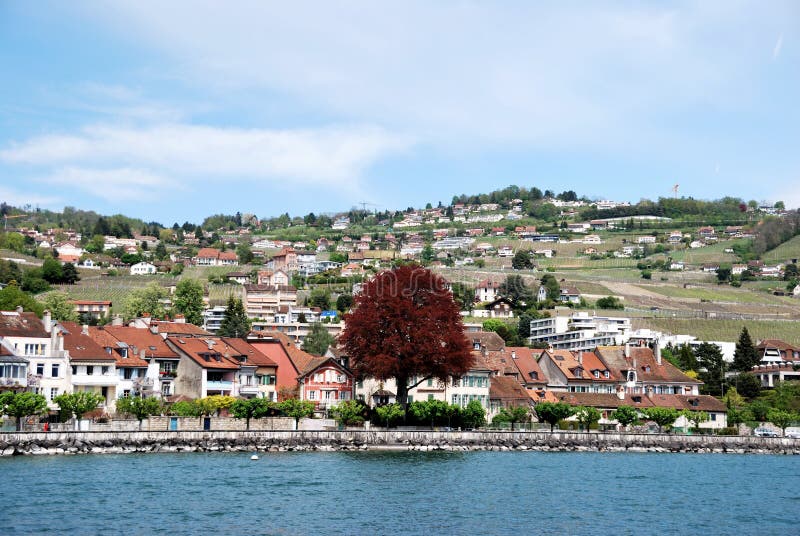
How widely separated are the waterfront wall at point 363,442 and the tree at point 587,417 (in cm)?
397

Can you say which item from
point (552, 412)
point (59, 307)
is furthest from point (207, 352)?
point (59, 307)

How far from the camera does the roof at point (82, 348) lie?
63906 millimetres

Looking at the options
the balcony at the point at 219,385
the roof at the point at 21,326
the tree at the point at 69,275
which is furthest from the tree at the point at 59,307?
the roof at the point at 21,326

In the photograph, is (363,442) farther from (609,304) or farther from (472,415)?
(609,304)

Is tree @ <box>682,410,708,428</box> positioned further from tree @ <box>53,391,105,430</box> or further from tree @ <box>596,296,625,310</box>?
tree @ <box>596,296,625,310</box>

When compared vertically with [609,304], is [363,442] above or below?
below

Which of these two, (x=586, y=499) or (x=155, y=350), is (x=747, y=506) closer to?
(x=586, y=499)

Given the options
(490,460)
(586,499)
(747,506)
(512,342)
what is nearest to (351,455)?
(490,460)

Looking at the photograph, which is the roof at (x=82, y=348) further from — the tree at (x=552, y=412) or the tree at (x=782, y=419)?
the tree at (x=782, y=419)

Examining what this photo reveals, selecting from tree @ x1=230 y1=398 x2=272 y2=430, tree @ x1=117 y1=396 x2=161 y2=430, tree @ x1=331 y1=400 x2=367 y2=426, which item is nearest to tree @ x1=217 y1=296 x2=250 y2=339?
tree @ x1=331 y1=400 x2=367 y2=426

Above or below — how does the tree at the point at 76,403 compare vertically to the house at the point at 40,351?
below

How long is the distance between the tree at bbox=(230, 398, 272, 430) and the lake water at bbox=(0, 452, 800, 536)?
729cm

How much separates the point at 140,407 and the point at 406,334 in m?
17.5

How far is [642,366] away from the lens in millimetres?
90938
